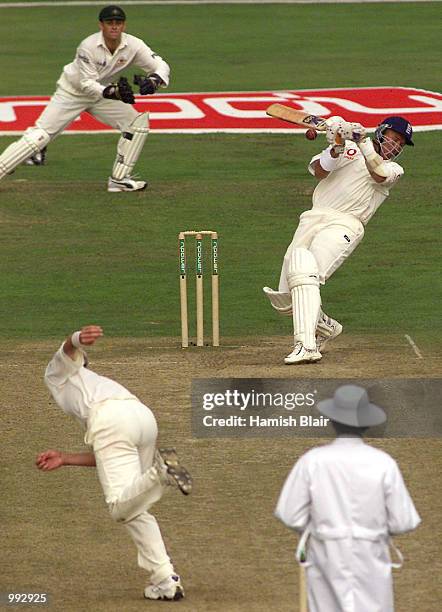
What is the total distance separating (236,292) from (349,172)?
10.9 ft

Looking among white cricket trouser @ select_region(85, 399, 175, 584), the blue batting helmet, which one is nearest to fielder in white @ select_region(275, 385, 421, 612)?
white cricket trouser @ select_region(85, 399, 175, 584)

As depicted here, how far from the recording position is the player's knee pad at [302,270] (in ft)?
47.5

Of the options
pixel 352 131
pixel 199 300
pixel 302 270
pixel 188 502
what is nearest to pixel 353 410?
pixel 188 502

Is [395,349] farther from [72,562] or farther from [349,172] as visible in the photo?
[72,562]

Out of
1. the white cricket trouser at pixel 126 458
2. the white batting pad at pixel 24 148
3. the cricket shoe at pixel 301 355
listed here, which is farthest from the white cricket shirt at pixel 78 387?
the white batting pad at pixel 24 148

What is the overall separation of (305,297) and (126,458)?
4914 millimetres

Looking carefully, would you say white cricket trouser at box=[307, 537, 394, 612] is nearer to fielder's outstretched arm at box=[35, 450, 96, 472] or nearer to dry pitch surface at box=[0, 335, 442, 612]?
dry pitch surface at box=[0, 335, 442, 612]

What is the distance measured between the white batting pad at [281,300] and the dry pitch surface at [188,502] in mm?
409

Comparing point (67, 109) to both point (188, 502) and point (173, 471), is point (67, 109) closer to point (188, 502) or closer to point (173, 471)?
point (188, 502)

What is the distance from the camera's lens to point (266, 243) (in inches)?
774

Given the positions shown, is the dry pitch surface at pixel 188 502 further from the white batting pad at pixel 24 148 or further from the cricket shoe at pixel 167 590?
the white batting pad at pixel 24 148

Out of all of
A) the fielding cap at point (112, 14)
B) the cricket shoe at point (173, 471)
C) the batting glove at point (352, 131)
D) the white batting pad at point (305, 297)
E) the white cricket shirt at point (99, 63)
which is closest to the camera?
the cricket shoe at point (173, 471)

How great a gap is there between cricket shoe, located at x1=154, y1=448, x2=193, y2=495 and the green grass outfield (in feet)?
22.1

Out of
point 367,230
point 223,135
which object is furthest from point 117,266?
point 223,135
